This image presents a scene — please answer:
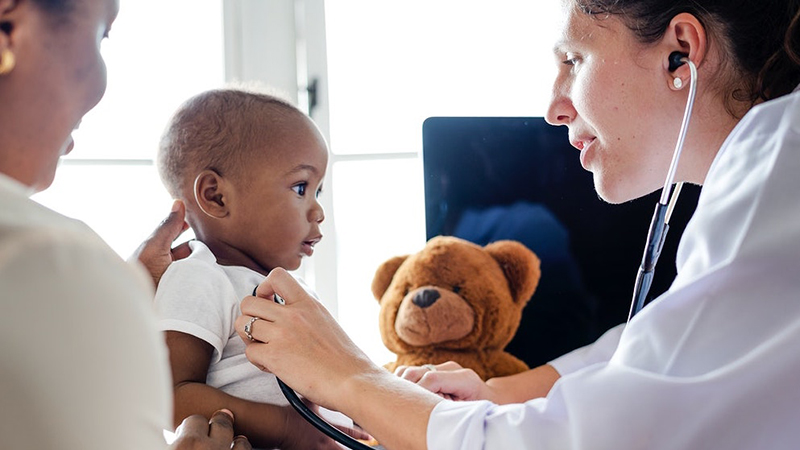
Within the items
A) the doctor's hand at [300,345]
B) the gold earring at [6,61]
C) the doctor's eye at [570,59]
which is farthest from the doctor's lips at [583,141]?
the gold earring at [6,61]

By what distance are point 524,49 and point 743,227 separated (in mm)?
1411

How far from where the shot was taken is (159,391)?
0.37 m

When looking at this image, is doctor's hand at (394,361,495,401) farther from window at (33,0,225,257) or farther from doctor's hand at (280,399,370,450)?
window at (33,0,225,257)

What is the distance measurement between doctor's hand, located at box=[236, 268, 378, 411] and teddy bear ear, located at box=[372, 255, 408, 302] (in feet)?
1.87

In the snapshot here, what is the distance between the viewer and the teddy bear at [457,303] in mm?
1474

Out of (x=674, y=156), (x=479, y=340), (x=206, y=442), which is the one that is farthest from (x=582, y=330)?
(x=206, y=442)

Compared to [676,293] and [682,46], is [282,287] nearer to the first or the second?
[676,293]

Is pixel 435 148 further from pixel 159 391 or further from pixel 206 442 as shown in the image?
pixel 159 391

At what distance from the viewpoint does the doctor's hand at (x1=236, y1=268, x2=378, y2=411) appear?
3.12 ft

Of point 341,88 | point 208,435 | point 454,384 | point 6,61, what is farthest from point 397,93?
point 6,61

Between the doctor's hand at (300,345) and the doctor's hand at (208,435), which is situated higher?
the doctor's hand at (300,345)

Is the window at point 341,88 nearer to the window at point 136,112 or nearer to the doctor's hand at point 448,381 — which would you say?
the window at point 136,112

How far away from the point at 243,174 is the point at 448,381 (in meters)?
0.44

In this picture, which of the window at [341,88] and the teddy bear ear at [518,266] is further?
the window at [341,88]
